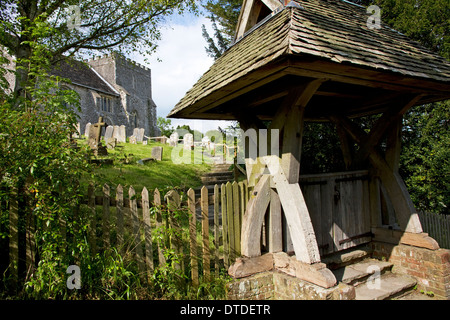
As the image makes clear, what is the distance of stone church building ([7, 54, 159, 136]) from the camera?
33.5 m

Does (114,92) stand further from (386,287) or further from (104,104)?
(386,287)

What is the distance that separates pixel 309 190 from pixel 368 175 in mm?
1601

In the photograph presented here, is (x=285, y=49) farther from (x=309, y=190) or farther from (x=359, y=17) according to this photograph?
(x=359, y=17)

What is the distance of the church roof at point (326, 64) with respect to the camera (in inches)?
117

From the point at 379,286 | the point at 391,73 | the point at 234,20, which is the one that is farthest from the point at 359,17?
the point at 234,20

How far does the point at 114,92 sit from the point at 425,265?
41.5 m

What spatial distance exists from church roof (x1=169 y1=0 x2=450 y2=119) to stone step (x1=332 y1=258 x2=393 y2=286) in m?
2.80

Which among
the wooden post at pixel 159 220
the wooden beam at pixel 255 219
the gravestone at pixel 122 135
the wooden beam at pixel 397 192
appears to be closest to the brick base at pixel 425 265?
the wooden beam at pixel 397 192

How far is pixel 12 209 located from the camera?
334 cm

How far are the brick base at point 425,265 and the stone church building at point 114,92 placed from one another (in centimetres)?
3006

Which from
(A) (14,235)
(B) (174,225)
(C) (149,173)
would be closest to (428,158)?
(B) (174,225)

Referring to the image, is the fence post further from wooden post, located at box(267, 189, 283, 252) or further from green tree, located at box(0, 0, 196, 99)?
green tree, located at box(0, 0, 196, 99)

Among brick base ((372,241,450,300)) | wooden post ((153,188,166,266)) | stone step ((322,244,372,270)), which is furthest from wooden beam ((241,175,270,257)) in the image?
brick base ((372,241,450,300))

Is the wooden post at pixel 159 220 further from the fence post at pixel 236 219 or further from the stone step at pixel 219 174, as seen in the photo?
the stone step at pixel 219 174
